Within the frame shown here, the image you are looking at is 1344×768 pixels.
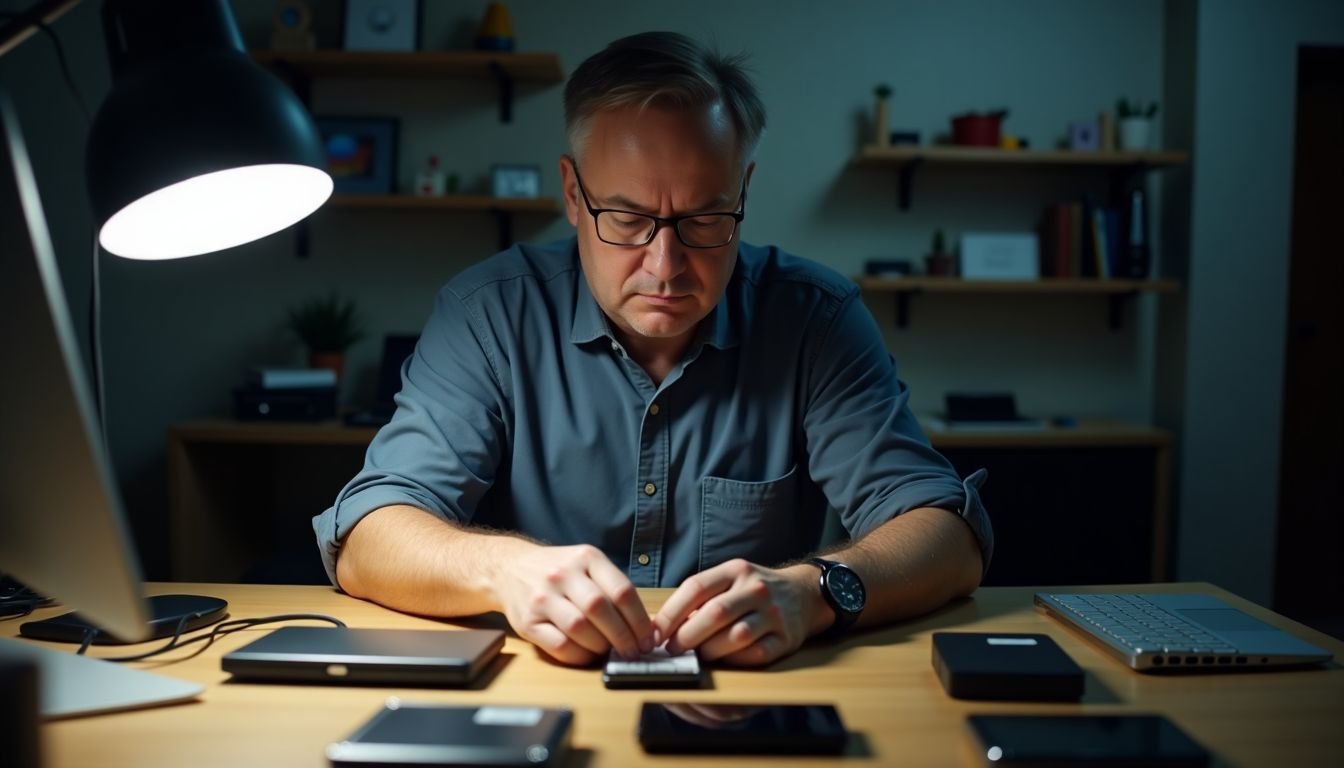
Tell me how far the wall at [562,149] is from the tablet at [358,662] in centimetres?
259

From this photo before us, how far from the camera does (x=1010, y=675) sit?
0.79 metres

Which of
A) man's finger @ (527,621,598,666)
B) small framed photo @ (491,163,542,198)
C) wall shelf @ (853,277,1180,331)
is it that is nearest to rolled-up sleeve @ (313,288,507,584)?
man's finger @ (527,621,598,666)

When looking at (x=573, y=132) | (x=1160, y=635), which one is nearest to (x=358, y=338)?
(x=573, y=132)

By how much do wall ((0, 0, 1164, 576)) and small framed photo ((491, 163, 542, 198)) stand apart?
13cm

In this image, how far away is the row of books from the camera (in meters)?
3.14

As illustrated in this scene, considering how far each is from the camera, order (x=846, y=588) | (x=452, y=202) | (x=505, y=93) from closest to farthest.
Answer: (x=846, y=588) → (x=452, y=202) → (x=505, y=93)

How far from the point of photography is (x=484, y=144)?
10.9ft

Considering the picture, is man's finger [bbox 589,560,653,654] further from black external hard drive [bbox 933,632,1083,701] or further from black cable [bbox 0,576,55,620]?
black cable [bbox 0,576,55,620]

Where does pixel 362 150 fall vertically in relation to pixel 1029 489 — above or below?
above

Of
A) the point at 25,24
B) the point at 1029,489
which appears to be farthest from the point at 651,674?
the point at 1029,489

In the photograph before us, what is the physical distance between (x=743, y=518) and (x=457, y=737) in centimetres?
80

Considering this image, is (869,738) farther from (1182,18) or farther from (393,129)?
(1182,18)

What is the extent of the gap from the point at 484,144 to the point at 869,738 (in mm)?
2917

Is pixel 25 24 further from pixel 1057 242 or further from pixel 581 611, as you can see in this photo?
pixel 1057 242
